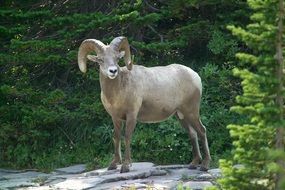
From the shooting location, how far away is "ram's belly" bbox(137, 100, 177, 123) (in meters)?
10.2

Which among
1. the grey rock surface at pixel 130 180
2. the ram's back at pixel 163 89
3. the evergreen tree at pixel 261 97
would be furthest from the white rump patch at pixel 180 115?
the evergreen tree at pixel 261 97

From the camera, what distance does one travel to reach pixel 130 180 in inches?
363

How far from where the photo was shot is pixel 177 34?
550 inches

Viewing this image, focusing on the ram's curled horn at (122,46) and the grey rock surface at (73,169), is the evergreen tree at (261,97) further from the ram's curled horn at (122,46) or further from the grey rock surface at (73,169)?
the grey rock surface at (73,169)

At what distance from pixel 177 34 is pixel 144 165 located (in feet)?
14.4

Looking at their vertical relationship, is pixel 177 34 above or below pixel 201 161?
above

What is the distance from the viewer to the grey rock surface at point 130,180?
8961 mm

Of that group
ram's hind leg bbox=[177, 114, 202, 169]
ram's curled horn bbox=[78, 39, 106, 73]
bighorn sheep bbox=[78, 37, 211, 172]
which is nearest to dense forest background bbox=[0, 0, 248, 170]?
ram's hind leg bbox=[177, 114, 202, 169]

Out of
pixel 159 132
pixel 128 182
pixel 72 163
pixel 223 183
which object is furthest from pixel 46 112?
pixel 223 183

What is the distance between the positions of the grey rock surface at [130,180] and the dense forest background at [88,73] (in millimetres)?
1986

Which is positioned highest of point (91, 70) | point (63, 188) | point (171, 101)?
point (91, 70)

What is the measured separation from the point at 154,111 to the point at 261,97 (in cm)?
491

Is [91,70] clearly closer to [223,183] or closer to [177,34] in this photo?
[177,34]

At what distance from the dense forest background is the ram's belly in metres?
2.15
